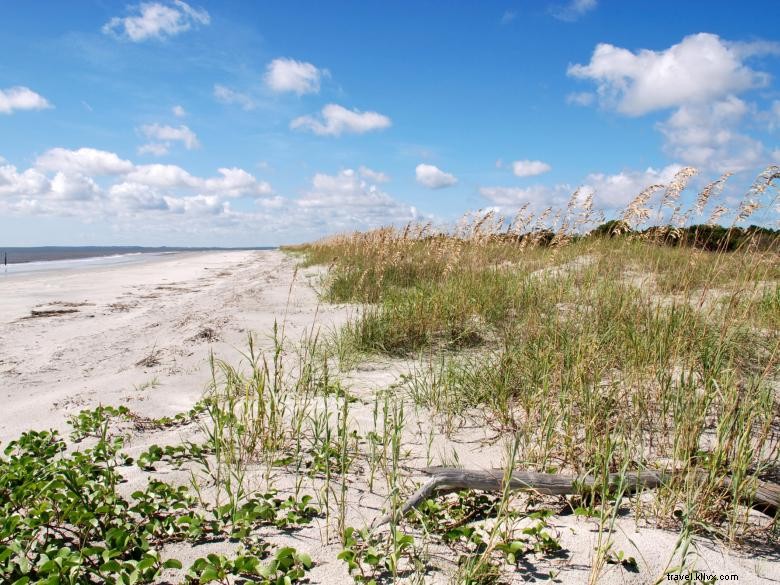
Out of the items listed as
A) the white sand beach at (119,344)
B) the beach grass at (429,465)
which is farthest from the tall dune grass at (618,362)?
the white sand beach at (119,344)

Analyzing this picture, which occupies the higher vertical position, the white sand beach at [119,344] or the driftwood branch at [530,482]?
the driftwood branch at [530,482]

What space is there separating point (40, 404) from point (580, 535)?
3.89m

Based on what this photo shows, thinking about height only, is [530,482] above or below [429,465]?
above

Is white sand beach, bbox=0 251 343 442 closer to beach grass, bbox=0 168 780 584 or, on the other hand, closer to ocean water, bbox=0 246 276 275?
beach grass, bbox=0 168 780 584

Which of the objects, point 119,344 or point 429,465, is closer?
point 429,465

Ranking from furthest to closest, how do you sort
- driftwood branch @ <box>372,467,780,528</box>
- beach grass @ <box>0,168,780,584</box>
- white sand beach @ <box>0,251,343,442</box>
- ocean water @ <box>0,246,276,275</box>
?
ocean water @ <box>0,246,276,275</box> < white sand beach @ <box>0,251,343,442</box> < driftwood branch @ <box>372,467,780,528</box> < beach grass @ <box>0,168,780,584</box>

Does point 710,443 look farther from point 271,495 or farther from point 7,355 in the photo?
point 7,355

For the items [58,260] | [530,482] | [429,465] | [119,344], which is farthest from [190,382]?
[58,260]

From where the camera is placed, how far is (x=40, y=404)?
388cm

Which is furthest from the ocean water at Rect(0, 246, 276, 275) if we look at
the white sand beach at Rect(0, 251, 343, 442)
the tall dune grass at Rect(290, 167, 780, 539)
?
the tall dune grass at Rect(290, 167, 780, 539)

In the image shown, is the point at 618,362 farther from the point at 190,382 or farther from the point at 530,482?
the point at 190,382

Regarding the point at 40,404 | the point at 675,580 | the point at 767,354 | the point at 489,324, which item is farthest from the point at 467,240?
the point at 675,580

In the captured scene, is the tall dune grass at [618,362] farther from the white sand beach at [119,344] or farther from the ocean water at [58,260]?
the ocean water at [58,260]

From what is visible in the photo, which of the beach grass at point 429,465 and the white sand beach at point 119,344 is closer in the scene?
the beach grass at point 429,465
